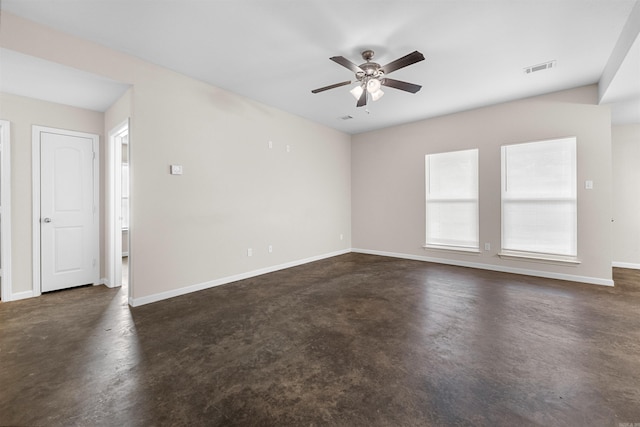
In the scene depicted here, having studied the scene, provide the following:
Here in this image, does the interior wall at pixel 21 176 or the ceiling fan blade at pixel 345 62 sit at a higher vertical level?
the ceiling fan blade at pixel 345 62

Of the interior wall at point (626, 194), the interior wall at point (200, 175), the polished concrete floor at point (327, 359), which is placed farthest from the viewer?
the interior wall at point (626, 194)

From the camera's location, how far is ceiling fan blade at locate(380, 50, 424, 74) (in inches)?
95.9

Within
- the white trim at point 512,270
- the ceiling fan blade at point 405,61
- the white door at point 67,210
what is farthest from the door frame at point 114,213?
the white trim at point 512,270

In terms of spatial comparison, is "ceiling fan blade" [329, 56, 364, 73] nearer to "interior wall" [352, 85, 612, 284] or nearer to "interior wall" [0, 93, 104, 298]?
"interior wall" [352, 85, 612, 284]

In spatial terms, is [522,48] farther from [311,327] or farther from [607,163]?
[311,327]

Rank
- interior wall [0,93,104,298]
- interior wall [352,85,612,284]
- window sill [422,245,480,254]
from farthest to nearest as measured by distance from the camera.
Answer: window sill [422,245,480,254] < interior wall [352,85,612,284] < interior wall [0,93,104,298]

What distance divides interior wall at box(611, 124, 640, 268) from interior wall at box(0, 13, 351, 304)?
5.71m

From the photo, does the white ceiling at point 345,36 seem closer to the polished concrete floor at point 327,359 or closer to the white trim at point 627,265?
the polished concrete floor at point 327,359

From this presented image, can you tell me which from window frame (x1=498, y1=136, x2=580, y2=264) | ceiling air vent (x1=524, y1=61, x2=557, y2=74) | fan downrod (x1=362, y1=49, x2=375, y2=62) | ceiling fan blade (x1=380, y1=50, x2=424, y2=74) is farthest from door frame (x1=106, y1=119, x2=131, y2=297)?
window frame (x1=498, y1=136, x2=580, y2=264)

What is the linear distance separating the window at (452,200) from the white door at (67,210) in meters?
5.92

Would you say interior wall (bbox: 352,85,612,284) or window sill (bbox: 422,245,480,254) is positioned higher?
interior wall (bbox: 352,85,612,284)

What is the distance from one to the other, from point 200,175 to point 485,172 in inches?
189

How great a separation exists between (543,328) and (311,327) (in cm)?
223

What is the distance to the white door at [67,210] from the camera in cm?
361
